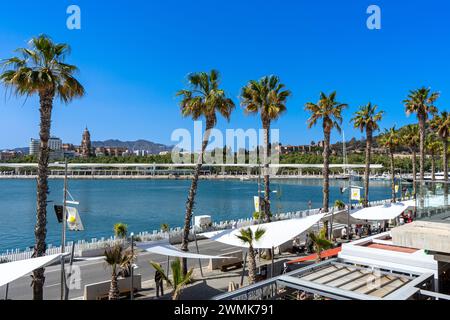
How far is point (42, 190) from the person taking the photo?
42.5ft

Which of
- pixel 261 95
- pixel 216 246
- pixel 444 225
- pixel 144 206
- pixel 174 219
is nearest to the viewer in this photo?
pixel 444 225

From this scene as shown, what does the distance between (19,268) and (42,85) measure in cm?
602

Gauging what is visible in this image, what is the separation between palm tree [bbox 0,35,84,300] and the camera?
12.8 metres

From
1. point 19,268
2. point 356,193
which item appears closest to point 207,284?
point 19,268

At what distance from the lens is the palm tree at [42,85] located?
12836mm

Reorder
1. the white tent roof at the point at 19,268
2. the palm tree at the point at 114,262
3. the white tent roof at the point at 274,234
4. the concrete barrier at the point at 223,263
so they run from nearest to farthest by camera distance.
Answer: the white tent roof at the point at 19,268 < the palm tree at the point at 114,262 < the white tent roof at the point at 274,234 < the concrete barrier at the point at 223,263

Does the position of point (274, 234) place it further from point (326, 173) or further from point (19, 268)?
point (326, 173)

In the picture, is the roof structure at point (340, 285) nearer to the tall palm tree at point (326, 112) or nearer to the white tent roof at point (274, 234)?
the white tent roof at point (274, 234)

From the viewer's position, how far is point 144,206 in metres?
85.2

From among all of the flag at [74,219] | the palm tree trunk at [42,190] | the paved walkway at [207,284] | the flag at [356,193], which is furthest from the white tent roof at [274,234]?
the flag at [356,193]

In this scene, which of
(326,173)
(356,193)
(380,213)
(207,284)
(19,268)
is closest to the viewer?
(19,268)
